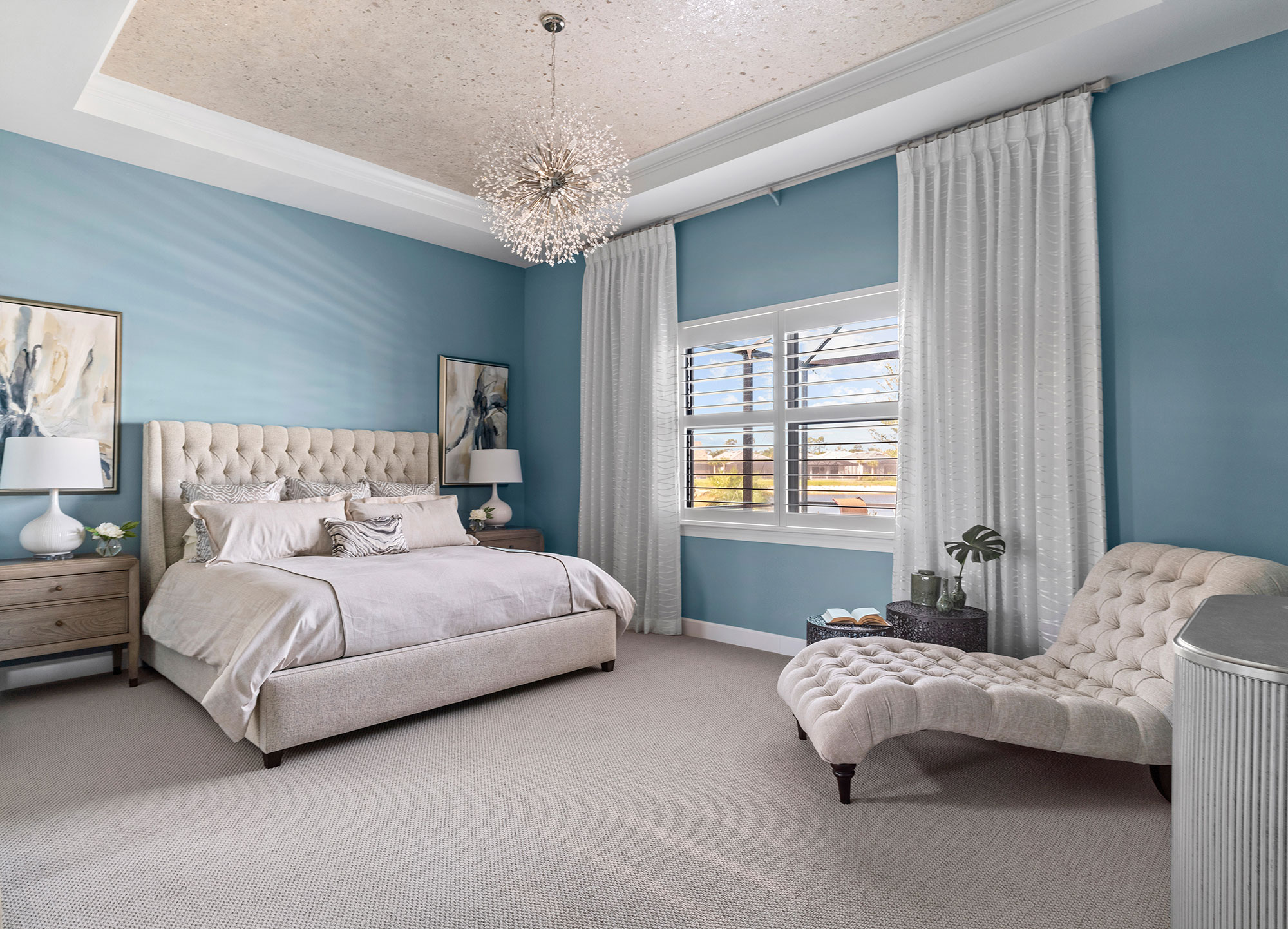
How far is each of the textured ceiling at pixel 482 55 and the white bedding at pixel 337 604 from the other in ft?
7.77

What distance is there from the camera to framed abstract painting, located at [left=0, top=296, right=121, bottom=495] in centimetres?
350

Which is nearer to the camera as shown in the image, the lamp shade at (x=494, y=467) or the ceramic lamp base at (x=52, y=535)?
the ceramic lamp base at (x=52, y=535)

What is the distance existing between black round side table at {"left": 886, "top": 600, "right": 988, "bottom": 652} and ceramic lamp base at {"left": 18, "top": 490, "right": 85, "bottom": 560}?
412cm

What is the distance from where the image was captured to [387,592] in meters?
2.98

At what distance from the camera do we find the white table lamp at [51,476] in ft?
10.6

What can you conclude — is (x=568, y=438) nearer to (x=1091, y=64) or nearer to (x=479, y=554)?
(x=479, y=554)

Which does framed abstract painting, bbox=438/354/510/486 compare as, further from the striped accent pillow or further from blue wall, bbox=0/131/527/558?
the striped accent pillow

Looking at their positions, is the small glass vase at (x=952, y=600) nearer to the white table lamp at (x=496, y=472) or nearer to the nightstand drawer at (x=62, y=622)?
the white table lamp at (x=496, y=472)

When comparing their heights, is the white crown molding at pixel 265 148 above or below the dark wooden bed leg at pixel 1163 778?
above

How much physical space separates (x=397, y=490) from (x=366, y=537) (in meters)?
0.85

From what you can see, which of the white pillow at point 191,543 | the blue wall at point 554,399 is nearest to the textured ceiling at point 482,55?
the blue wall at point 554,399

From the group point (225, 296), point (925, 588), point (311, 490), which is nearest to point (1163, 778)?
point (925, 588)

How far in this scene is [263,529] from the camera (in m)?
3.57

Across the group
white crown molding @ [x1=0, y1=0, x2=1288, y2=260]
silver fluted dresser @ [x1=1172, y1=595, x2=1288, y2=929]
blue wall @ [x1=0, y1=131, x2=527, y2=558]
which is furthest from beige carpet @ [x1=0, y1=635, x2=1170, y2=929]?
white crown molding @ [x1=0, y1=0, x2=1288, y2=260]
